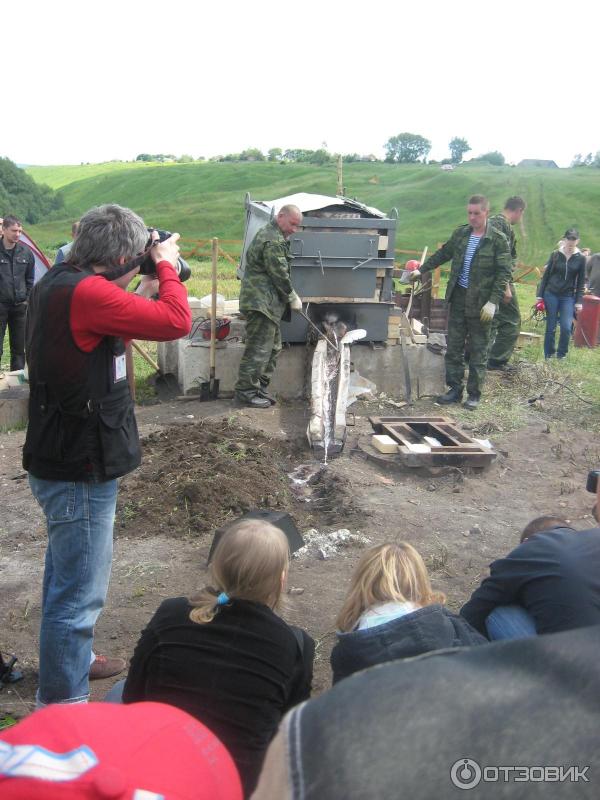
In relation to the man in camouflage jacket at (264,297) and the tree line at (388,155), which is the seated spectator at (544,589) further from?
the tree line at (388,155)

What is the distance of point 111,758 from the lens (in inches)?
43.6

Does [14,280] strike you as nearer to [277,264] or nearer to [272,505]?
[277,264]

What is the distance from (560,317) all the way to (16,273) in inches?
293

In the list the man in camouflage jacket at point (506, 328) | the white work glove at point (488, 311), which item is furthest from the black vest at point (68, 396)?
the man in camouflage jacket at point (506, 328)

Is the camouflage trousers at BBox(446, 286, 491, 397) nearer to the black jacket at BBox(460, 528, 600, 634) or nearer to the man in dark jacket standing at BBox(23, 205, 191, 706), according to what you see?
the black jacket at BBox(460, 528, 600, 634)

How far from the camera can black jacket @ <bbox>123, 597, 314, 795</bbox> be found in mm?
2035

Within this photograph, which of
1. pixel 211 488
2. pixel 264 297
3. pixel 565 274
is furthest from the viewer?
pixel 565 274

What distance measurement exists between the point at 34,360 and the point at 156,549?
8.08 ft

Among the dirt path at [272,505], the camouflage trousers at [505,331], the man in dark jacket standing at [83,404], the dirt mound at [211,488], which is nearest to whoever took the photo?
the man in dark jacket standing at [83,404]

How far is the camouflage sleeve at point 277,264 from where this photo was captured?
7664mm

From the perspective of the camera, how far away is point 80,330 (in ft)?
Result: 8.35

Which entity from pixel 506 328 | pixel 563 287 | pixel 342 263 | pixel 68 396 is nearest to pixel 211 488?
pixel 68 396

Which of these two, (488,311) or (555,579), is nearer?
(555,579)

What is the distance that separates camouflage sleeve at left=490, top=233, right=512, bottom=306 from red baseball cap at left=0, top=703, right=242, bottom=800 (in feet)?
24.1
